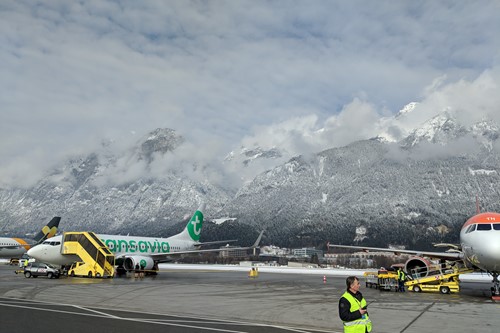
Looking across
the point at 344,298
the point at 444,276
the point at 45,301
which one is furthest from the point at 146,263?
the point at 344,298

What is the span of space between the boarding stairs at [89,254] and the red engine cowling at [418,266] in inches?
956

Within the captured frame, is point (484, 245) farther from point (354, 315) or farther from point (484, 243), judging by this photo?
point (354, 315)

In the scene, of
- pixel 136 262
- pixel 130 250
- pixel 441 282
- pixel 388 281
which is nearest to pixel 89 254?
pixel 136 262

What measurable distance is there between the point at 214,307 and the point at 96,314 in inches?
199

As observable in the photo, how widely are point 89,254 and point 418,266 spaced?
90.1 ft

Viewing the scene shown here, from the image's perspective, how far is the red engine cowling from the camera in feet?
101

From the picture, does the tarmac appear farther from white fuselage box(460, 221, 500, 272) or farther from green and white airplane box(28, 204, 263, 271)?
green and white airplane box(28, 204, 263, 271)

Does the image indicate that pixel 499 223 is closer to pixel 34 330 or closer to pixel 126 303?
pixel 126 303

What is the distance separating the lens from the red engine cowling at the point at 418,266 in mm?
30766

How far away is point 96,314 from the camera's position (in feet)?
52.5

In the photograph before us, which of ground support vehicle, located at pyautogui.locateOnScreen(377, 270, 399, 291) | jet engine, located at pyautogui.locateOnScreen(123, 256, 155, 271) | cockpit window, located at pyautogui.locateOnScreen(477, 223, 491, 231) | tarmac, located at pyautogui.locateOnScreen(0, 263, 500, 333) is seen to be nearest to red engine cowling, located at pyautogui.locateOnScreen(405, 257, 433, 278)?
ground support vehicle, located at pyautogui.locateOnScreen(377, 270, 399, 291)

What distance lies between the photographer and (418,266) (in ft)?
105

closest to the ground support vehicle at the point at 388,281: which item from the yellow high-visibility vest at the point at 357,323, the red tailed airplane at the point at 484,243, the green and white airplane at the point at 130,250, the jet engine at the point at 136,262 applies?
the red tailed airplane at the point at 484,243

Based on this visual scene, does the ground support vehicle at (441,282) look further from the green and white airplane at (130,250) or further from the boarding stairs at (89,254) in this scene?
the boarding stairs at (89,254)
